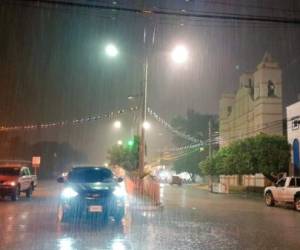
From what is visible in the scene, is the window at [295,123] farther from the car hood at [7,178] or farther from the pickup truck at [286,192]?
the car hood at [7,178]

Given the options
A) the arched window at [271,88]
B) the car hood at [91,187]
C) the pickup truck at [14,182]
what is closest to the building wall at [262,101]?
the arched window at [271,88]

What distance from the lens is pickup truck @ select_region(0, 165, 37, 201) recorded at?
80.1 feet

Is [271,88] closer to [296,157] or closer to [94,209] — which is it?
[296,157]

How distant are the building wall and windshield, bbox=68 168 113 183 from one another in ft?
121

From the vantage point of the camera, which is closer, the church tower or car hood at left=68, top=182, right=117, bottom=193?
car hood at left=68, top=182, right=117, bottom=193

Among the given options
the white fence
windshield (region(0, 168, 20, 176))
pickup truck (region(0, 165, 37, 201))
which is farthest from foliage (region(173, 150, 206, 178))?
windshield (region(0, 168, 20, 176))

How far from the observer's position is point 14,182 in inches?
972

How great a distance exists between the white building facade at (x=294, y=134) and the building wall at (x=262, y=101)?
9.90m

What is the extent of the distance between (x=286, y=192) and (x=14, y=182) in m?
14.3

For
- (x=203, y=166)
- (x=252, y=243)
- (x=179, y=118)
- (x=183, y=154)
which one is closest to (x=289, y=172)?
(x=203, y=166)

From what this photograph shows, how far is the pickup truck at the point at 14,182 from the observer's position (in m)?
24.4

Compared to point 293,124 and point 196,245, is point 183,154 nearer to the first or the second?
point 293,124

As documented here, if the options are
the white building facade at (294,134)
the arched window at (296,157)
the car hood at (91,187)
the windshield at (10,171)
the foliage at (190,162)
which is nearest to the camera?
the car hood at (91,187)

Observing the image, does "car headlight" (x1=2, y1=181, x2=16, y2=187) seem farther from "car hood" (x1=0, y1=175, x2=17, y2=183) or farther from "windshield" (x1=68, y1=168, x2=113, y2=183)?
"windshield" (x1=68, y1=168, x2=113, y2=183)
